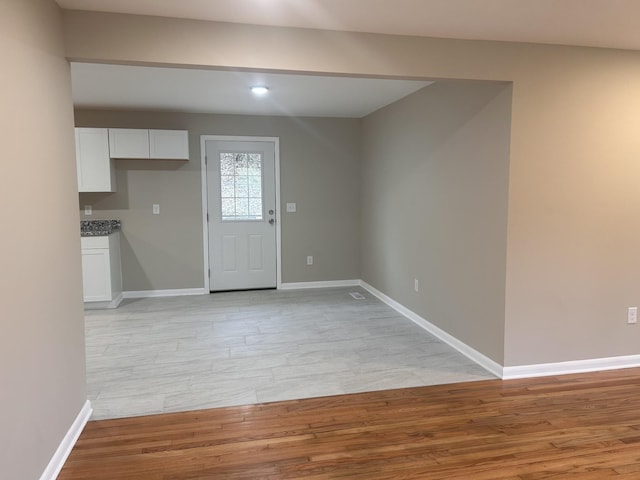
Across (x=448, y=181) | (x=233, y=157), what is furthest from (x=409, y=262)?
(x=233, y=157)

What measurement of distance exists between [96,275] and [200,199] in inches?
60.5

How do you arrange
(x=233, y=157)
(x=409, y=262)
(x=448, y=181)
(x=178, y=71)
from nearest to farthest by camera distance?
1. (x=178, y=71)
2. (x=448, y=181)
3. (x=409, y=262)
4. (x=233, y=157)

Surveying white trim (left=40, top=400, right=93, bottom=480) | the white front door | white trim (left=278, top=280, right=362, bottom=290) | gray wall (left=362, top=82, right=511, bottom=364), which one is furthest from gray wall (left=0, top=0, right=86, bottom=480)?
white trim (left=278, top=280, right=362, bottom=290)

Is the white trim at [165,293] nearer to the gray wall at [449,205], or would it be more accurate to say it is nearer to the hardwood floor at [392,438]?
the gray wall at [449,205]

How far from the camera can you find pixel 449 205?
3.75 meters

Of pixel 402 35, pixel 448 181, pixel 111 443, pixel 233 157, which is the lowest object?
pixel 111 443

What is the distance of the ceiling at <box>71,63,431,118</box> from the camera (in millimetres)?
3600

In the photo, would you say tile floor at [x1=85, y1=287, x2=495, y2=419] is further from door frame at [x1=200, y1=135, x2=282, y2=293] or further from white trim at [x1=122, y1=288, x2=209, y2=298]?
door frame at [x1=200, y1=135, x2=282, y2=293]

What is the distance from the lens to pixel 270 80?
3.77 m

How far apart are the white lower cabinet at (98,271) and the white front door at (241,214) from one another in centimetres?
126

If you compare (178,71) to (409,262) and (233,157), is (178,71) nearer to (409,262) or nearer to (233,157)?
(233,157)

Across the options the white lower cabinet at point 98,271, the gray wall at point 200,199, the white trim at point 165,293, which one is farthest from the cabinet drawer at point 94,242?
the white trim at point 165,293

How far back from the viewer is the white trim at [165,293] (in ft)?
18.3

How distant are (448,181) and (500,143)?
29.1 inches
